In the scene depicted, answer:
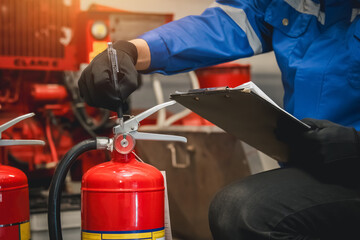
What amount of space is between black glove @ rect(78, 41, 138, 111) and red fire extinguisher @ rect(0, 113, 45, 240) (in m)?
0.29

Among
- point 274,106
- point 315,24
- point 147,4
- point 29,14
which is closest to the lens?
point 274,106

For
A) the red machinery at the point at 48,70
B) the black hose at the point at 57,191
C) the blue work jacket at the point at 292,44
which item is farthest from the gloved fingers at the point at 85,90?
the red machinery at the point at 48,70

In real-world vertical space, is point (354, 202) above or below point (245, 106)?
below

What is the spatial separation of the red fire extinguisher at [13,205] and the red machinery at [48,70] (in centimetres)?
129

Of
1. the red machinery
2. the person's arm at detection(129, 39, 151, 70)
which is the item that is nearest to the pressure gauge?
the person's arm at detection(129, 39, 151, 70)

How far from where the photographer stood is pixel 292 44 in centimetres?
123

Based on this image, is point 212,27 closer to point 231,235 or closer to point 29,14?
point 231,235

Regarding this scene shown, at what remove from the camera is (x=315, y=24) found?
1234 mm

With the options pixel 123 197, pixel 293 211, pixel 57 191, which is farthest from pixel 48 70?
pixel 293 211

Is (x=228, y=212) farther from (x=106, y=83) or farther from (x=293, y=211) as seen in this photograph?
(x=106, y=83)

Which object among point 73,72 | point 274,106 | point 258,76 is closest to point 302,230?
point 274,106

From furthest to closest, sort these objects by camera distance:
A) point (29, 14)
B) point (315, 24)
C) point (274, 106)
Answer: point (29, 14) → point (315, 24) → point (274, 106)

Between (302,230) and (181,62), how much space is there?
0.54 meters

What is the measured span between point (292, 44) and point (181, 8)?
259cm
